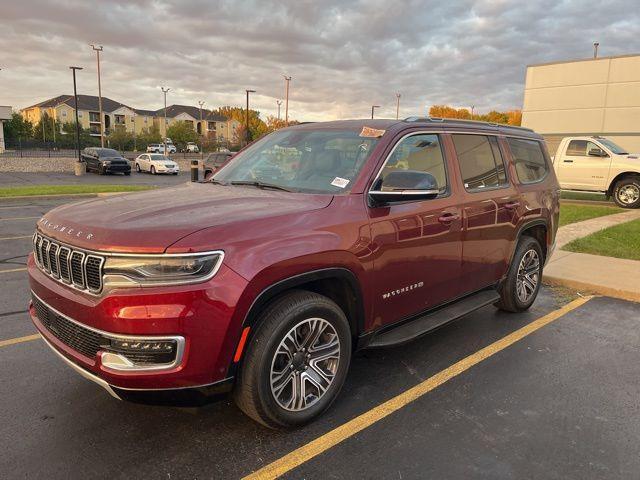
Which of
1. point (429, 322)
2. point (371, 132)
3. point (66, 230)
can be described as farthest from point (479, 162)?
point (66, 230)

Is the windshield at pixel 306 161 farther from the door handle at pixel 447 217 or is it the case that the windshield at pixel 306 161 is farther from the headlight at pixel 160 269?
the headlight at pixel 160 269

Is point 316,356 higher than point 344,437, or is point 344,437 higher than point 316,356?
point 316,356

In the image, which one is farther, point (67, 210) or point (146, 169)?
point (146, 169)

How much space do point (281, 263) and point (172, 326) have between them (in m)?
0.66

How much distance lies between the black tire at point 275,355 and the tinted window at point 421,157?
3.83ft

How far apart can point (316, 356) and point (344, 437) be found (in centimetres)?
51

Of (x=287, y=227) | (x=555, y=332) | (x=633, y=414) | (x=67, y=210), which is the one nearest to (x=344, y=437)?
(x=287, y=227)

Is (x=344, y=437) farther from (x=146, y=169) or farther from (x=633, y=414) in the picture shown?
(x=146, y=169)

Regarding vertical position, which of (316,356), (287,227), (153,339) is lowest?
(316,356)

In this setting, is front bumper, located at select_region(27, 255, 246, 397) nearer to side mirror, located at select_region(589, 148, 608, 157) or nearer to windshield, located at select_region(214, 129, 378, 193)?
windshield, located at select_region(214, 129, 378, 193)

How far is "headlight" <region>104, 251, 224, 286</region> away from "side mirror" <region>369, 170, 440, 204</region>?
1296mm

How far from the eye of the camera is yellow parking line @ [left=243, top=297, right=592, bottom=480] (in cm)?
266

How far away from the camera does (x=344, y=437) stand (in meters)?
2.94

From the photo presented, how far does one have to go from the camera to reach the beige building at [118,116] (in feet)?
337
